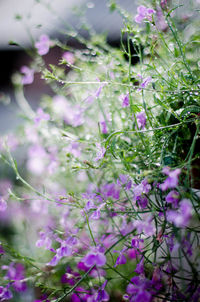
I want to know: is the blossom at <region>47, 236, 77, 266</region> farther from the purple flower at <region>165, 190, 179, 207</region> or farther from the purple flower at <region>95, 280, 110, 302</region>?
the purple flower at <region>165, 190, 179, 207</region>

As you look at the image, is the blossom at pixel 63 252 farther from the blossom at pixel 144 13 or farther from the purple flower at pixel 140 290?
the blossom at pixel 144 13

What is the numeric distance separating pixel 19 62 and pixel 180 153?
2.03m

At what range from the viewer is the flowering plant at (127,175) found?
0.42 m

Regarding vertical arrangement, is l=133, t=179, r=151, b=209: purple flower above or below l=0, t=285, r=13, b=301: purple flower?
above

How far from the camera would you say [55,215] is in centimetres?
80

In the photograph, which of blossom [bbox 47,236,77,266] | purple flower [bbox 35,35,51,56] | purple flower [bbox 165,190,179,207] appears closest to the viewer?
purple flower [bbox 165,190,179,207]

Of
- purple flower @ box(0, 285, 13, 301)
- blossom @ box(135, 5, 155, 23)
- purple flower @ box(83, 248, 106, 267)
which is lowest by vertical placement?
purple flower @ box(0, 285, 13, 301)

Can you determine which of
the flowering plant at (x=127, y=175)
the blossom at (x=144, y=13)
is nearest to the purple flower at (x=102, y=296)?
the flowering plant at (x=127, y=175)

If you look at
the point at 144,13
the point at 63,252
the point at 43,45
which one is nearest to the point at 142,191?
the point at 63,252

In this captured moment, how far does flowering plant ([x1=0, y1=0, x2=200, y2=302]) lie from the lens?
1.36ft

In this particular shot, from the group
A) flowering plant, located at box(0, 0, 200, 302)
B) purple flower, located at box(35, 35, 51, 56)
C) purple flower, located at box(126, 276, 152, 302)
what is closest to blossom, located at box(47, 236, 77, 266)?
flowering plant, located at box(0, 0, 200, 302)

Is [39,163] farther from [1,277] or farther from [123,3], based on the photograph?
[123,3]

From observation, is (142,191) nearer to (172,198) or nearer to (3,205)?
(172,198)

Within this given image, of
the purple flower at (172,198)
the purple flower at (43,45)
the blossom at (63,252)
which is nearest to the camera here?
the purple flower at (172,198)
